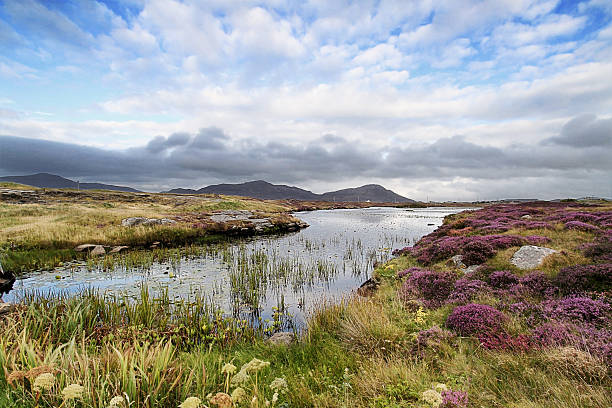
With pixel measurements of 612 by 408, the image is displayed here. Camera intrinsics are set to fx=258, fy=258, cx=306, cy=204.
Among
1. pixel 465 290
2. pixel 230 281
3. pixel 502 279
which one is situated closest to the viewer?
pixel 465 290

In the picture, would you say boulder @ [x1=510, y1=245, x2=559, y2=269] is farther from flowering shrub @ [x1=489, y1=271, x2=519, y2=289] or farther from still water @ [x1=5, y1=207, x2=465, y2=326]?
still water @ [x1=5, y1=207, x2=465, y2=326]

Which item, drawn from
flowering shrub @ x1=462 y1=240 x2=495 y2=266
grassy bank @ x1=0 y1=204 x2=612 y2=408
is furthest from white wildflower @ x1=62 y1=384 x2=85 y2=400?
flowering shrub @ x1=462 y1=240 x2=495 y2=266

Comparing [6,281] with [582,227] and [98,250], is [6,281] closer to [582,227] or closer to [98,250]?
[98,250]

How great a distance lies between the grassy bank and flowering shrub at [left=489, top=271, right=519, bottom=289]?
1.4 inches

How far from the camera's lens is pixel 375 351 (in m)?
6.25

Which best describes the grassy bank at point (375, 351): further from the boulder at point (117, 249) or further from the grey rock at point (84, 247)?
the grey rock at point (84, 247)

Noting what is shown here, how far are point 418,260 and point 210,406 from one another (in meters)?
15.6

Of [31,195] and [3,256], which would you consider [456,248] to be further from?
[31,195]

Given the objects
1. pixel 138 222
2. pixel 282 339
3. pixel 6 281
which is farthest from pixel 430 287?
pixel 138 222

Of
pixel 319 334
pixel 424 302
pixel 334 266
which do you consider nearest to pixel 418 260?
pixel 334 266

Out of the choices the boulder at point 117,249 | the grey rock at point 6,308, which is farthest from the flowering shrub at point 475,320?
the boulder at point 117,249

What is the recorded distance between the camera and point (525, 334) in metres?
6.43

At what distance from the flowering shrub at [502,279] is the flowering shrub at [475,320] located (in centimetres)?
311

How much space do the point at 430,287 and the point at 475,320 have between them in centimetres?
373
